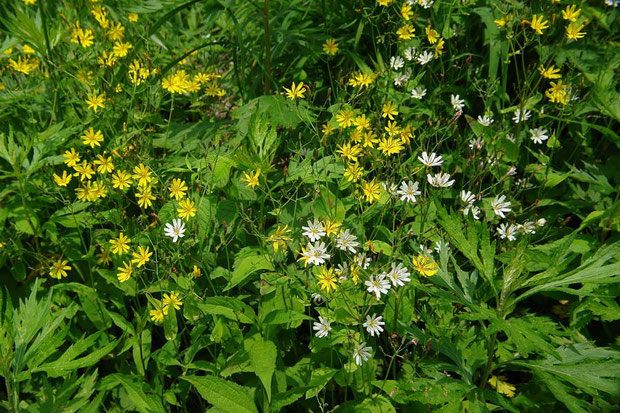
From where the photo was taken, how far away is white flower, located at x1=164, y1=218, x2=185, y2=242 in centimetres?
233

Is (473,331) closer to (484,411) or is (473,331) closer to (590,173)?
(484,411)

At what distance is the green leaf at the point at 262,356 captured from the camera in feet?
6.58

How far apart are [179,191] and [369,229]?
95cm

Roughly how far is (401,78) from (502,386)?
1776mm

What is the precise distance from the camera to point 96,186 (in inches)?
99.9

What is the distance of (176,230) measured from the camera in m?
2.36

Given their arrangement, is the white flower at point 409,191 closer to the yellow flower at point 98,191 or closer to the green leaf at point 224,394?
the green leaf at point 224,394

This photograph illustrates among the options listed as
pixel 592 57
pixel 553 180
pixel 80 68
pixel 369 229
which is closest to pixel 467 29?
pixel 592 57

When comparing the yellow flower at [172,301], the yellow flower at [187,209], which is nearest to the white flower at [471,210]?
the yellow flower at [187,209]

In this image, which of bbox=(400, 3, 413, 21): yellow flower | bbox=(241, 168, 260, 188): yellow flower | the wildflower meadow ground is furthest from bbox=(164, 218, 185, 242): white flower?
bbox=(400, 3, 413, 21): yellow flower

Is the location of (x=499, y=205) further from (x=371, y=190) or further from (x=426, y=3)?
(x=426, y=3)

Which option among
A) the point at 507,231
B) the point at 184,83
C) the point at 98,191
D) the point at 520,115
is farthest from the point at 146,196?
the point at 520,115

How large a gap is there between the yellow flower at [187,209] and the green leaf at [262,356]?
0.60 meters

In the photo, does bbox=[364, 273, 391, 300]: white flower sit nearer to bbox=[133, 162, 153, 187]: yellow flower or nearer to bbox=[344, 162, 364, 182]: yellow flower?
bbox=[344, 162, 364, 182]: yellow flower
